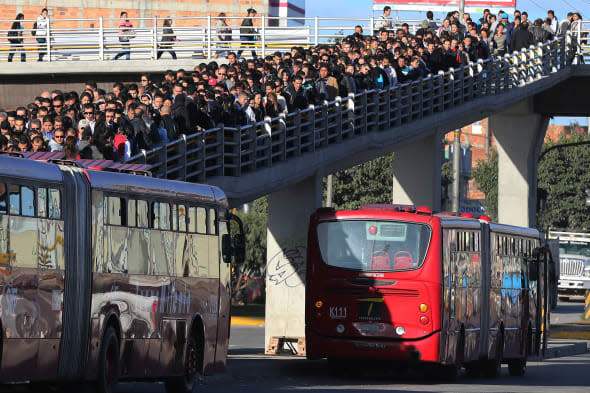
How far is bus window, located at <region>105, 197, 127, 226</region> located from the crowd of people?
2.91m

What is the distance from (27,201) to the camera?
13.8 meters

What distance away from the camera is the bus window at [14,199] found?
44.1ft

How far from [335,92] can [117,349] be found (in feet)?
44.7

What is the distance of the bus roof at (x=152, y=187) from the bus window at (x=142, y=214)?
0.44 feet

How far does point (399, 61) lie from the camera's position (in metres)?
31.0

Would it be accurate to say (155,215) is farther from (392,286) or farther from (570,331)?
(570,331)

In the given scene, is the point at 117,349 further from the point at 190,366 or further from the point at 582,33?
the point at 582,33

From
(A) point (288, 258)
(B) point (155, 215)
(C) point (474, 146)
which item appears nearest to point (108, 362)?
(B) point (155, 215)

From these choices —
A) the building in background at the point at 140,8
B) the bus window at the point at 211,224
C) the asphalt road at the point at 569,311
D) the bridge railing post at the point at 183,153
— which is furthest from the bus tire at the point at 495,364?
the building in background at the point at 140,8

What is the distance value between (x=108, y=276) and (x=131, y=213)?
998 mm

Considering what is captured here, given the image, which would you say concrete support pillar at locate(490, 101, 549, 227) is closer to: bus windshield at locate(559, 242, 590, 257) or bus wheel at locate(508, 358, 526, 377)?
bus wheel at locate(508, 358, 526, 377)

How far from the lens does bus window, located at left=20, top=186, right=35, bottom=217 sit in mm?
13680

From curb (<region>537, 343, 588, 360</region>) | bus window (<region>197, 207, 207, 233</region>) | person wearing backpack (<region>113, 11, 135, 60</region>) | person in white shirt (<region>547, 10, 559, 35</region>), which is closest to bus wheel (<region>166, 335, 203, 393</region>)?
bus window (<region>197, 207, 207, 233</region>)

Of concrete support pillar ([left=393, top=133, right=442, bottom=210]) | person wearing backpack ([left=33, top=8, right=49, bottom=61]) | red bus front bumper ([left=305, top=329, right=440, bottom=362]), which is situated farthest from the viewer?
person wearing backpack ([left=33, top=8, right=49, bottom=61])
